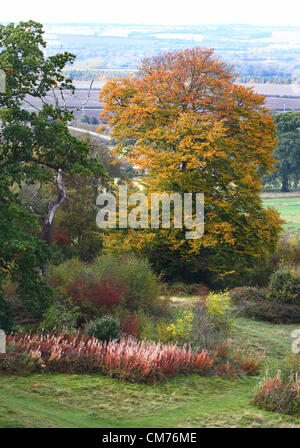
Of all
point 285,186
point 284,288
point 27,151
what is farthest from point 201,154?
point 285,186

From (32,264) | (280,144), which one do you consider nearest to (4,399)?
(32,264)

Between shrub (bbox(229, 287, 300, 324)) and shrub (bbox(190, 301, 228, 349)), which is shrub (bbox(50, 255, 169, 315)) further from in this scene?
shrub (bbox(229, 287, 300, 324))

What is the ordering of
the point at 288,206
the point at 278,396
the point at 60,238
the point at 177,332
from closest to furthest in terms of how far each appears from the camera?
the point at 278,396 → the point at 177,332 → the point at 60,238 → the point at 288,206

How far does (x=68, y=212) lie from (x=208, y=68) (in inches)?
422

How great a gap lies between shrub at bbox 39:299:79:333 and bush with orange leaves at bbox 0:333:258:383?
60.2 inches

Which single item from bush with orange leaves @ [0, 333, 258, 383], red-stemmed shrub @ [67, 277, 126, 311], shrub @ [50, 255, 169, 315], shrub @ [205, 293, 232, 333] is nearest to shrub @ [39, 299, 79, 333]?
red-stemmed shrub @ [67, 277, 126, 311]

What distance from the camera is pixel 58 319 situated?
53.3ft

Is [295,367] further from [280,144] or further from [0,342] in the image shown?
[280,144]

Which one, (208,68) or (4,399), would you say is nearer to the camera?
(4,399)

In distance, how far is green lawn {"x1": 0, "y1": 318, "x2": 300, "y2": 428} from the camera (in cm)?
1055

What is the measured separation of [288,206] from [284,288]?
45227 mm

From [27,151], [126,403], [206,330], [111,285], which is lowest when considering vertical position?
[126,403]

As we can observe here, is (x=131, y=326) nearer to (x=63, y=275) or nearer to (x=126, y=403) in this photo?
(x=63, y=275)
